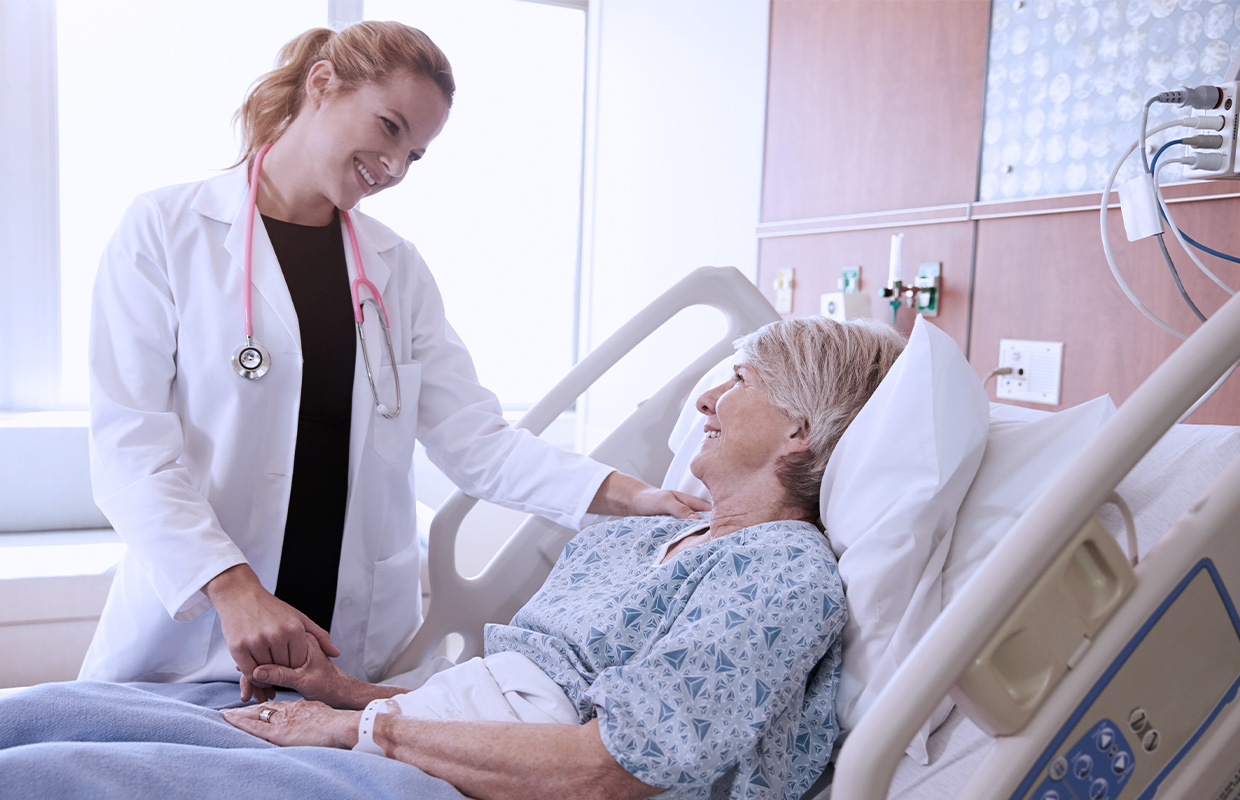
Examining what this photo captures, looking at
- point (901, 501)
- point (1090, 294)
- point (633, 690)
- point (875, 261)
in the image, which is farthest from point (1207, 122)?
point (633, 690)

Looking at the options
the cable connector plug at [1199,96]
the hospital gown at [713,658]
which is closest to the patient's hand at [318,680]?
the hospital gown at [713,658]

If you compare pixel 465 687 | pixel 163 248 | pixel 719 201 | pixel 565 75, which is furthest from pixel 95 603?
pixel 565 75

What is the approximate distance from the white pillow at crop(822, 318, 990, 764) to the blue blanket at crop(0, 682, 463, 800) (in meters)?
0.53

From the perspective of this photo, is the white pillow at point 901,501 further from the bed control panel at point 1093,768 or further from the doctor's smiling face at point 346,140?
the doctor's smiling face at point 346,140

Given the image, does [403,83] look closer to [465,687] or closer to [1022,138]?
[465,687]

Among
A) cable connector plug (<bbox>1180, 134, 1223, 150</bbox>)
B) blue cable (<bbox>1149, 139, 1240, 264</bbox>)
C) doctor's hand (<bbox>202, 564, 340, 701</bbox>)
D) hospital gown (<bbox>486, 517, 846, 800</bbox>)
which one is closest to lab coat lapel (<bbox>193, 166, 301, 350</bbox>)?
doctor's hand (<bbox>202, 564, 340, 701</bbox>)

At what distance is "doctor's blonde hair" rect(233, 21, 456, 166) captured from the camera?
1.46 m

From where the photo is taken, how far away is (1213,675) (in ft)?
2.85

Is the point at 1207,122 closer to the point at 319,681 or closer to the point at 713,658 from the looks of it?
the point at 713,658

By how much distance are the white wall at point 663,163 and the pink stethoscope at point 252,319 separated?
1856 mm

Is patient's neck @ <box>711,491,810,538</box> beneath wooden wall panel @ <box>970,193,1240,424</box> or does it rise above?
beneath

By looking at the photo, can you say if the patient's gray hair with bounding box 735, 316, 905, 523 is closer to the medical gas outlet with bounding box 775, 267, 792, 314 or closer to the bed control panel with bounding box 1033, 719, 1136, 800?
the bed control panel with bounding box 1033, 719, 1136, 800

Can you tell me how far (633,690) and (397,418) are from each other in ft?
2.36

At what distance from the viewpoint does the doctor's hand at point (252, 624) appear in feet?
3.92
